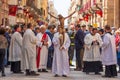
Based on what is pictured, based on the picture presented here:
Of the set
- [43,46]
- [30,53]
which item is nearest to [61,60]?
[30,53]

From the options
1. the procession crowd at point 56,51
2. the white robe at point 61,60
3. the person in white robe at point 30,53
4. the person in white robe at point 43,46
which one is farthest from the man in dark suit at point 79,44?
the person in white robe at point 30,53

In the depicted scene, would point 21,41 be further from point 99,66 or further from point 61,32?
point 99,66

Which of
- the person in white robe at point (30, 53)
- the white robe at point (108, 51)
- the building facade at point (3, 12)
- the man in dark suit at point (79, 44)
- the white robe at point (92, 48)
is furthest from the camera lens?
the building facade at point (3, 12)

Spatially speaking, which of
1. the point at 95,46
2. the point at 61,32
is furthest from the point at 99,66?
the point at 61,32

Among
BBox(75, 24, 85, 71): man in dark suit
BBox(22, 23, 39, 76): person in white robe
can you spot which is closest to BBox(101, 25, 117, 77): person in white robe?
BBox(22, 23, 39, 76): person in white robe

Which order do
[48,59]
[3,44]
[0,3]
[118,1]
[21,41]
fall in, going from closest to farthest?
1. [3,44]
2. [21,41]
3. [48,59]
4. [118,1]
5. [0,3]

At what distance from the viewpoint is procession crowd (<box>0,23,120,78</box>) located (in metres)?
17.2

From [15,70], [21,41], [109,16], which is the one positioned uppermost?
[109,16]

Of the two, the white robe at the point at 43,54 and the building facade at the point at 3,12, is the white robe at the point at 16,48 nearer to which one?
the white robe at the point at 43,54

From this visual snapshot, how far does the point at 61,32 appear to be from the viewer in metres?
17.3

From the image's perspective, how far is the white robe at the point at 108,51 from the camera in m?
17.1

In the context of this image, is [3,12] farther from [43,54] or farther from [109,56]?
[109,56]

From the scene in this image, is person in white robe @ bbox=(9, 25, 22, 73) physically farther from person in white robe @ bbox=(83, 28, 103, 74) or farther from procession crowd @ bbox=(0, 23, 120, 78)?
person in white robe @ bbox=(83, 28, 103, 74)

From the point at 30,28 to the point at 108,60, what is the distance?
3.15 metres
